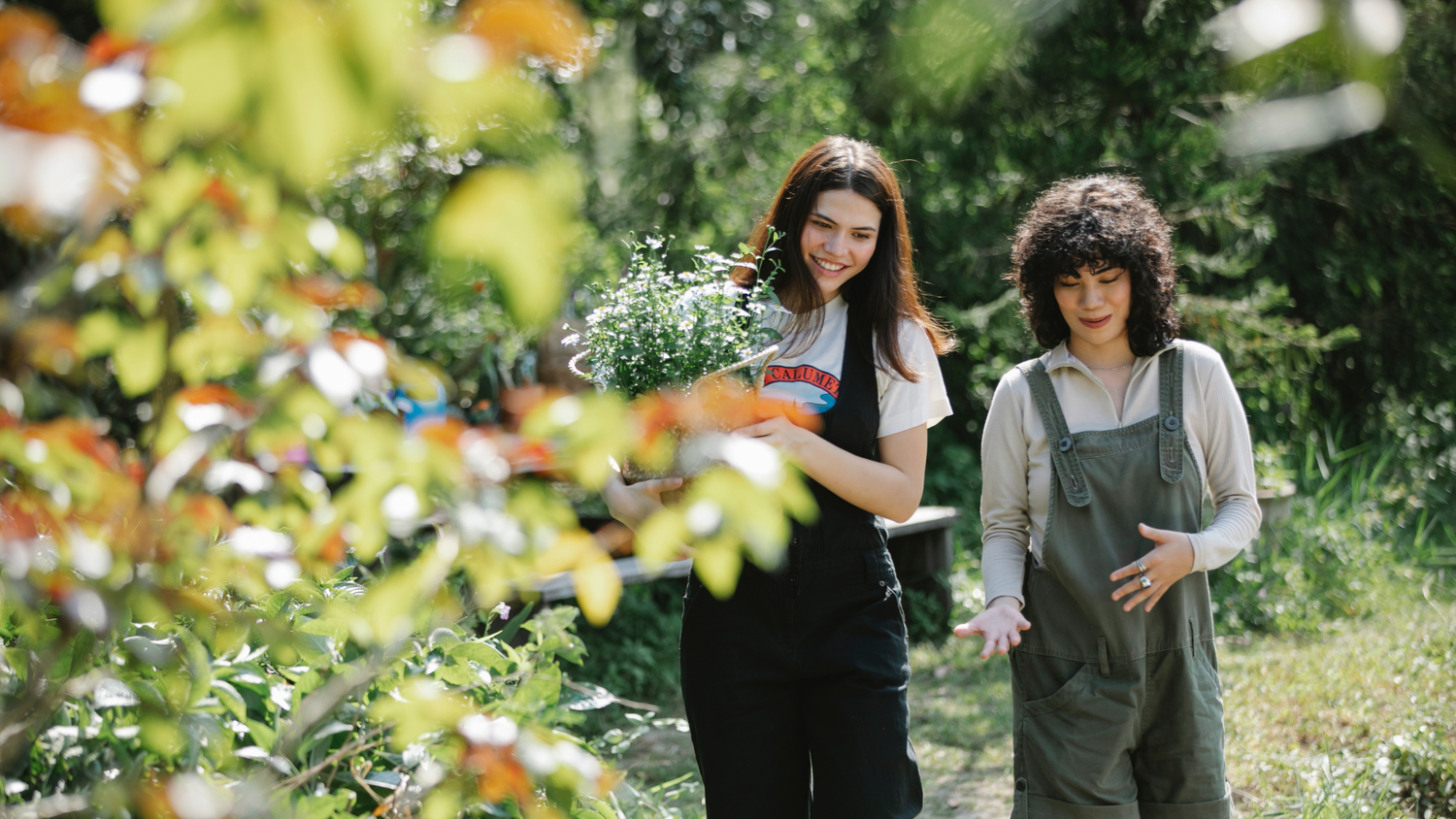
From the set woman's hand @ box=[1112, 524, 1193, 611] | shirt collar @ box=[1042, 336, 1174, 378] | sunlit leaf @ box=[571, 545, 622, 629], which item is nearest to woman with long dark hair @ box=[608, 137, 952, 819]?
shirt collar @ box=[1042, 336, 1174, 378]

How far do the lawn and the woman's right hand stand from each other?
0.99 metres

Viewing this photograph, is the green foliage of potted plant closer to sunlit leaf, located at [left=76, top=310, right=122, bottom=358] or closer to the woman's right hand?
the woman's right hand

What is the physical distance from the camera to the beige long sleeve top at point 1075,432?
6.88 ft

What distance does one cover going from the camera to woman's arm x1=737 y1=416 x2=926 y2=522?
1.87 meters

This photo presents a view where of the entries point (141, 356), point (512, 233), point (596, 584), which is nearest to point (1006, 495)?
point (596, 584)

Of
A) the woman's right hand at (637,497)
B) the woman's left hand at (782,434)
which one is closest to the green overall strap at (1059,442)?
the woman's left hand at (782,434)

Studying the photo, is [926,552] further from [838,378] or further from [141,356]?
[141,356]

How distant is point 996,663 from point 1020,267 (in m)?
3.21

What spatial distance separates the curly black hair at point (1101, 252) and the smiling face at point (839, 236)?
40 cm

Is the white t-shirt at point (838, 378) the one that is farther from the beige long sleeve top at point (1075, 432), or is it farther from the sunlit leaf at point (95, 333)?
the sunlit leaf at point (95, 333)

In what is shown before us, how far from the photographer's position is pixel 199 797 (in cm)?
84

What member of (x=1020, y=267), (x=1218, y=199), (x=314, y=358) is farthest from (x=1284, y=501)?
(x=314, y=358)

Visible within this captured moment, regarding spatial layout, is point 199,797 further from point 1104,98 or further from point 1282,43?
point 1104,98

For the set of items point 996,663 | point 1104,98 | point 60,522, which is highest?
point 1104,98
